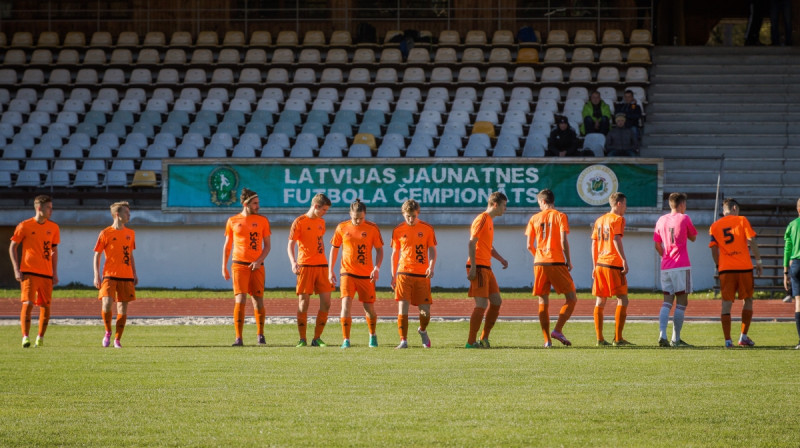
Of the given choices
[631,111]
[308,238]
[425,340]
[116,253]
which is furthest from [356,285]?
[631,111]

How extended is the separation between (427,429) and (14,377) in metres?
4.74

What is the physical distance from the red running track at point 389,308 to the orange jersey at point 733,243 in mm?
5233

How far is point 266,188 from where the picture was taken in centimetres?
2498

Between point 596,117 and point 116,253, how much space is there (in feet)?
50.5

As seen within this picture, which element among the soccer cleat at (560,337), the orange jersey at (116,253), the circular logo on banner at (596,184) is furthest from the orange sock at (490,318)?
the circular logo on banner at (596,184)

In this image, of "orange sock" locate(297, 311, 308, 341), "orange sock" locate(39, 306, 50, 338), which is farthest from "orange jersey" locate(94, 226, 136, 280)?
"orange sock" locate(297, 311, 308, 341)

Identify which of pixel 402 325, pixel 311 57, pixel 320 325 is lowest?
pixel 320 325

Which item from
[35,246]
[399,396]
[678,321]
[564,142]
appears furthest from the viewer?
[564,142]

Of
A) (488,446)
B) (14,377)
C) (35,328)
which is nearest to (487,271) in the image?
(14,377)

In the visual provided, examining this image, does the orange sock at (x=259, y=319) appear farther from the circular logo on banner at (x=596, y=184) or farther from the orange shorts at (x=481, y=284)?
the circular logo on banner at (x=596, y=184)

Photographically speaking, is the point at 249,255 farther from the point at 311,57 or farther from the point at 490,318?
the point at 311,57

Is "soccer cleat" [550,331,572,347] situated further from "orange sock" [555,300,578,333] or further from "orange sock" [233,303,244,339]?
"orange sock" [233,303,244,339]

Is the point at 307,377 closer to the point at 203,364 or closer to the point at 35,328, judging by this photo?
the point at 203,364

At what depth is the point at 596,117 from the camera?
2650 centimetres
